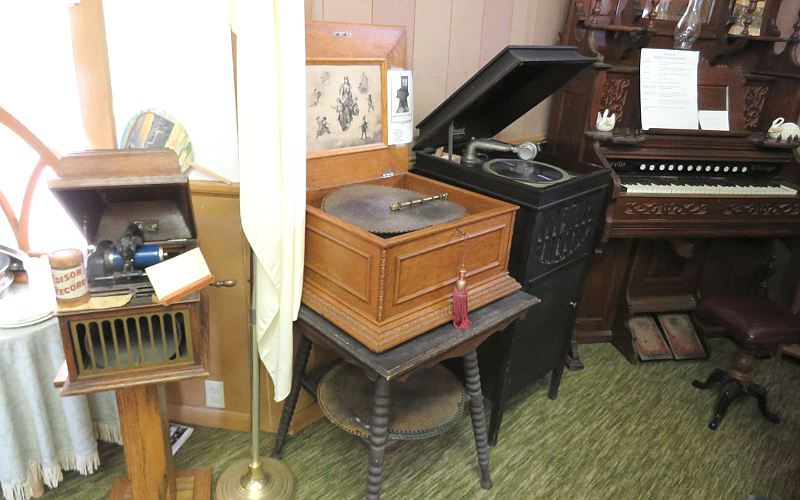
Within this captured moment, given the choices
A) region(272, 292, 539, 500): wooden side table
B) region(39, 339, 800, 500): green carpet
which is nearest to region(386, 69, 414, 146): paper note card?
region(272, 292, 539, 500): wooden side table

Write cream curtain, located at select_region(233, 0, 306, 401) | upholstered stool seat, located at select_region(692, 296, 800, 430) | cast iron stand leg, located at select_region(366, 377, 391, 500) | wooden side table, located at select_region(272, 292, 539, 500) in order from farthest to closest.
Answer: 1. upholstered stool seat, located at select_region(692, 296, 800, 430)
2. cast iron stand leg, located at select_region(366, 377, 391, 500)
3. wooden side table, located at select_region(272, 292, 539, 500)
4. cream curtain, located at select_region(233, 0, 306, 401)

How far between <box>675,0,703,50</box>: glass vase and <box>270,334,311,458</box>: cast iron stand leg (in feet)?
6.62

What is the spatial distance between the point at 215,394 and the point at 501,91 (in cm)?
145

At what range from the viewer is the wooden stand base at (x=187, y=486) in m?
1.57

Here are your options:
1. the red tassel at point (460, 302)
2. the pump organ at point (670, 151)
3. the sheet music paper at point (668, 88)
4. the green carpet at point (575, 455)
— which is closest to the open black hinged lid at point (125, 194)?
the red tassel at point (460, 302)

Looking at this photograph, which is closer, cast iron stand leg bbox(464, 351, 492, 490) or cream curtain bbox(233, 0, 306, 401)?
cream curtain bbox(233, 0, 306, 401)

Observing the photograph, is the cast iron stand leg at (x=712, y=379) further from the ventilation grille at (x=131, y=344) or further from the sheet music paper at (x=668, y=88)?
the ventilation grille at (x=131, y=344)

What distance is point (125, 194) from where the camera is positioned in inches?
50.6

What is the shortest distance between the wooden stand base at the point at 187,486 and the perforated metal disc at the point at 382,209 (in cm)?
97

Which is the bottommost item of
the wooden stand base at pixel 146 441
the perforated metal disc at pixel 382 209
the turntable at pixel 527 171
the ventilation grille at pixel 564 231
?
the wooden stand base at pixel 146 441

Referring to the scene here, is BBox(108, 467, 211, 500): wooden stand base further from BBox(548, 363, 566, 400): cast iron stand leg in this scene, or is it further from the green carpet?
BBox(548, 363, 566, 400): cast iron stand leg

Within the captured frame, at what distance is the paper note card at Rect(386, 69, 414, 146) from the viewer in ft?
5.37

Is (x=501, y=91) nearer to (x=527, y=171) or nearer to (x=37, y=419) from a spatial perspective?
(x=527, y=171)

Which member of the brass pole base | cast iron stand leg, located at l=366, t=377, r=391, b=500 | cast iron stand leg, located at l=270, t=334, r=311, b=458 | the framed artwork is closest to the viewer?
cast iron stand leg, located at l=366, t=377, r=391, b=500
